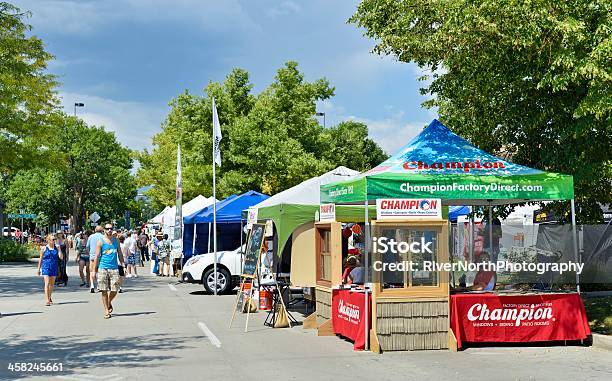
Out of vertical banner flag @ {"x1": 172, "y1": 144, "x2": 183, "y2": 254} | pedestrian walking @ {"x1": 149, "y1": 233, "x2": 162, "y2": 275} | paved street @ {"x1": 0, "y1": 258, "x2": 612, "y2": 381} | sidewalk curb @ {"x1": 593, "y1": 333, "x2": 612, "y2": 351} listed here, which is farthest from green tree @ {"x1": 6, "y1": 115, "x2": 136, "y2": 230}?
sidewalk curb @ {"x1": 593, "y1": 333, "x2": 612, "y2": 351}

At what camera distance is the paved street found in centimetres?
895

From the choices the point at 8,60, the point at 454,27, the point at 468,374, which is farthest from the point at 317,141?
the point at 468,374

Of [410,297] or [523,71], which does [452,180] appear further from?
[523,71]

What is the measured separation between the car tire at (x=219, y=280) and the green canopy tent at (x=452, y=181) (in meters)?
9.14

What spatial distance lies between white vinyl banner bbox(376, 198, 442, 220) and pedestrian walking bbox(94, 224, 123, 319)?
22.3ft

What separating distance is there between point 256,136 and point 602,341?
26903mm

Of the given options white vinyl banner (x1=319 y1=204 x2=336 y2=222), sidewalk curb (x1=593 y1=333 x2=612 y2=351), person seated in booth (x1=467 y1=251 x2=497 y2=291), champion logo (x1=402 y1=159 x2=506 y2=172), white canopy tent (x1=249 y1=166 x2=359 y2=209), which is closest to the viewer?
sidewalk curb (x1=593 y1=333 x2=612 y2=351)

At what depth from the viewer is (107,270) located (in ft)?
A: 49.2

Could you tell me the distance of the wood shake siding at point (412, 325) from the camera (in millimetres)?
10719

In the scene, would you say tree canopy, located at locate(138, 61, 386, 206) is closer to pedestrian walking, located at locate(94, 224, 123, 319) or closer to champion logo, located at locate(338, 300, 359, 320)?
pedestrian walking, located at locate(94, 224, 123, 319)

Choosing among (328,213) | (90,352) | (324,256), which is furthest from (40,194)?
(90,352)

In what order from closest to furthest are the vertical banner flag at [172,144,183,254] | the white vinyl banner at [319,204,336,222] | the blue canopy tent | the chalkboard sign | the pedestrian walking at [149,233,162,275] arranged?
the white vinyl banner at [319,204,336,222]
the chalkboard sign
the blue canopy tent
the vertical banner flag at [172,144,183,254]
the pedestrian walking at [149,233,162,275]

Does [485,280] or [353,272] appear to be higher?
[353,272]

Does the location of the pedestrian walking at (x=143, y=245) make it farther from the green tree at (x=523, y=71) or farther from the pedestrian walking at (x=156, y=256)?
the green tree at (x=523, y=71)
